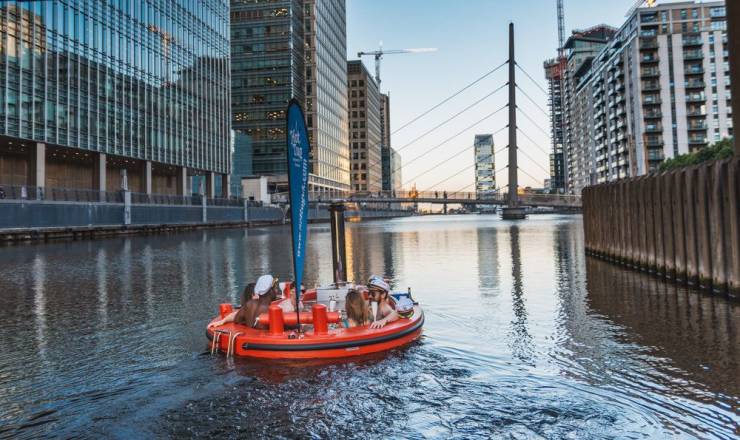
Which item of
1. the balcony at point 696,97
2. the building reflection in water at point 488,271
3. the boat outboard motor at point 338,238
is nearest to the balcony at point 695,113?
the balcony at point 696,97

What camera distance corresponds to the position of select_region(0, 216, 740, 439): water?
5.68 m

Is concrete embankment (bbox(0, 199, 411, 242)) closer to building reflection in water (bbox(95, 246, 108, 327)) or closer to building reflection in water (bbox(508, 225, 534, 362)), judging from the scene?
building reflection in water (bbox(95, 246, 108, 327))

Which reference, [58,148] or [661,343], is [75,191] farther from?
[661,343]

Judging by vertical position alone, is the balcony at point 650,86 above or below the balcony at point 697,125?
above

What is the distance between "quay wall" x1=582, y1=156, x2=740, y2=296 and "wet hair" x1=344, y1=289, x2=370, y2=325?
8.55m

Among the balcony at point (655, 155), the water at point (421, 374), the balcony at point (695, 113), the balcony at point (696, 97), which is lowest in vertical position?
the water at point (421, 374)

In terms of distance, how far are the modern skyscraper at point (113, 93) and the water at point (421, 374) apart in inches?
1529

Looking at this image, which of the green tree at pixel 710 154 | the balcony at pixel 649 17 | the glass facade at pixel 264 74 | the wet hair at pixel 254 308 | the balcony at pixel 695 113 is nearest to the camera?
the wet hair at pixel 254 308

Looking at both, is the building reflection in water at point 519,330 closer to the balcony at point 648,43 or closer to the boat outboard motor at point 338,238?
the boat outboard motor at point 338,238

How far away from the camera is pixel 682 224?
1448cm

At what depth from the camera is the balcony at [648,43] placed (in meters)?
116

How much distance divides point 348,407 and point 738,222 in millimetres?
9878

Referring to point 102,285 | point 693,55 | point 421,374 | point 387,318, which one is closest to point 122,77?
point 102,285

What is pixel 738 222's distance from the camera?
11531 mm
